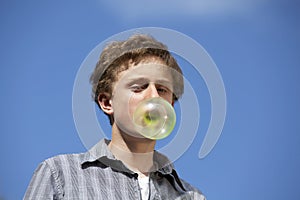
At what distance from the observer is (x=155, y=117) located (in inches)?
81.2

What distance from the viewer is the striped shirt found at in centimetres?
209

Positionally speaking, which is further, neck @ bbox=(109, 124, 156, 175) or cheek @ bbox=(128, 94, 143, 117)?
neck @ bbox=(109, 124, 156, 175)

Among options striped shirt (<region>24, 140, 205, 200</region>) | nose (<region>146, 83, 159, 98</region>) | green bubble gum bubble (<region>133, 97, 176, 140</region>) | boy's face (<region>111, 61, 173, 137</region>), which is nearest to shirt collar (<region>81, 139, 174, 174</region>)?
striped shirt (<region>24, 140, 205, 200</region>)

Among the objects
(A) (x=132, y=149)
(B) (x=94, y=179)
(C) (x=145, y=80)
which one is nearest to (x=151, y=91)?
(C) (x=145, y=80)

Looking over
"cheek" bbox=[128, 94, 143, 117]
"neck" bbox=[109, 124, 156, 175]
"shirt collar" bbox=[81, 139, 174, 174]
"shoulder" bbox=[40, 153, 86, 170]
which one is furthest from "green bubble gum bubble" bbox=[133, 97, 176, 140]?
"shoulder" bbox=[40, 153, 86, 170]

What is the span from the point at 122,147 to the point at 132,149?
0.05 metres

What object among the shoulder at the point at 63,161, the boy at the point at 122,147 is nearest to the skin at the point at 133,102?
the boy at the point at 122,147

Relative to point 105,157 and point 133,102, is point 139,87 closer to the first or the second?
point 133,102

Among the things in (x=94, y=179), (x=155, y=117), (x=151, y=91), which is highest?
(x=151, y=91)

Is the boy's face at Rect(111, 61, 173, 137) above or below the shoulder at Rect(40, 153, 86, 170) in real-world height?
above

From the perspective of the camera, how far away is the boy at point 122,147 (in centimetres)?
212

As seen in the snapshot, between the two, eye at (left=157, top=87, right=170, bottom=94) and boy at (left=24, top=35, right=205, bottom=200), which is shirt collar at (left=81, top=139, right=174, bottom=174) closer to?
boy at (left=24, top=35, right=205, bottom=200)

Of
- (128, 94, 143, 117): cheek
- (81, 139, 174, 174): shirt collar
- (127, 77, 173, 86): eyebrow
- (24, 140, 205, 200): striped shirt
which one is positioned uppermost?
(127, 77, 173, 86): eyebrow

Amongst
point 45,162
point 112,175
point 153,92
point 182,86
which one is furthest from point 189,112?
point 45,162
